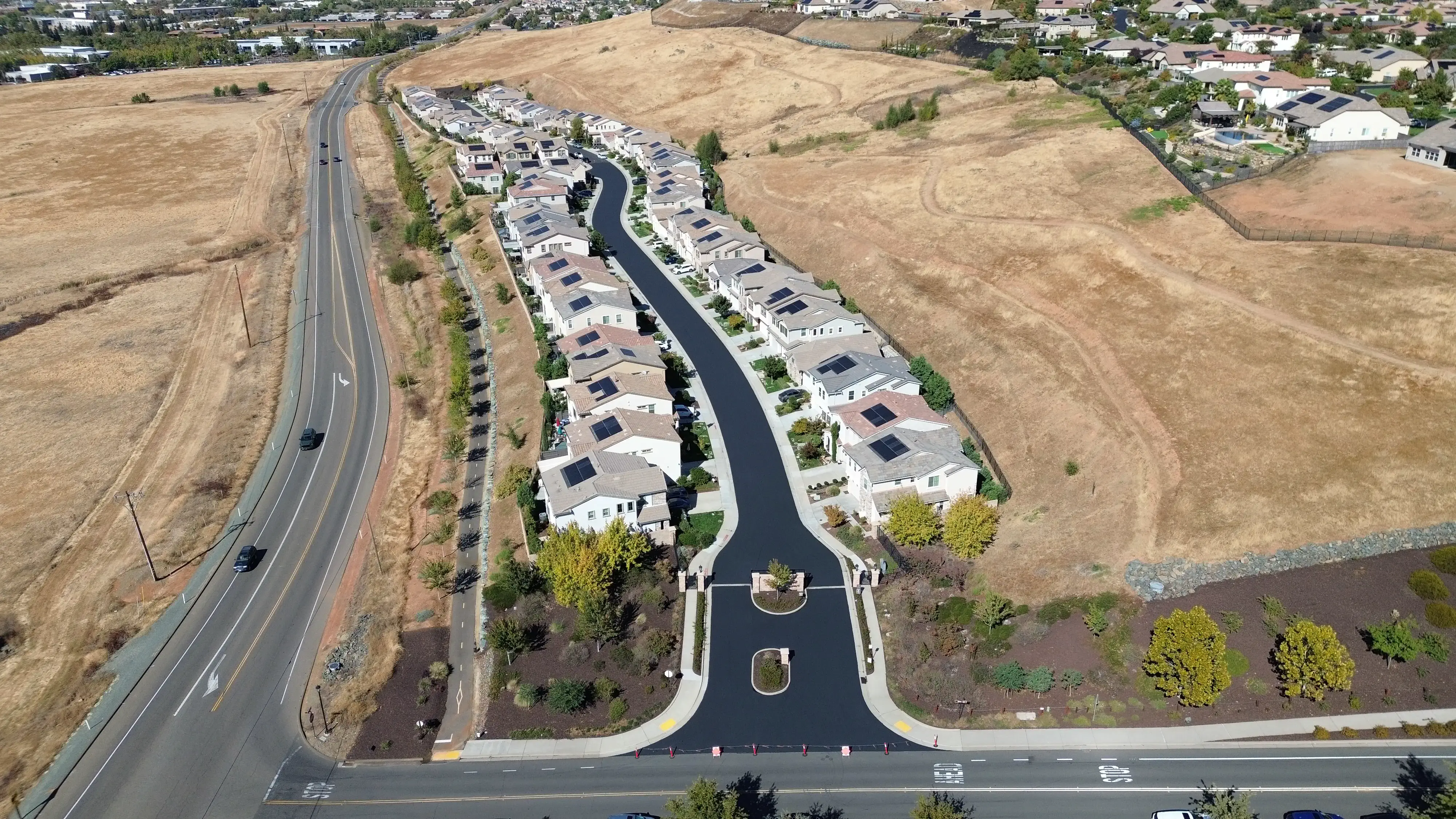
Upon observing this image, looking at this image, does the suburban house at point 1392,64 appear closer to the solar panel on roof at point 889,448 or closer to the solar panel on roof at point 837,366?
the solar panel on roof at point 837,366

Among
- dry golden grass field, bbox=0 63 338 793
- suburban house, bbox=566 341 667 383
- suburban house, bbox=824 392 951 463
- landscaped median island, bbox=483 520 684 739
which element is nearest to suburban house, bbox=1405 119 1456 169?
suburban house, bbox=824 392 951 463

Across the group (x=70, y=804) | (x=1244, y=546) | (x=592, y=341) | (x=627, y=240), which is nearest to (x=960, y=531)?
(x=1244, y=546)

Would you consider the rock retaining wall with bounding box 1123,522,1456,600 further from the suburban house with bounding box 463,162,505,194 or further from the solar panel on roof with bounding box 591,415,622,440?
the suburban house with bounding box 463,162,505,194

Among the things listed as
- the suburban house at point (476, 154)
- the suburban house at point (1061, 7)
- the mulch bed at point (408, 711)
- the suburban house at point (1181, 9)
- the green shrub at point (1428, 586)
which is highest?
the suburban house at point (1061, 7)

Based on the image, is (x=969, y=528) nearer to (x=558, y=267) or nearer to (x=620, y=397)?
(x=620, y=397)

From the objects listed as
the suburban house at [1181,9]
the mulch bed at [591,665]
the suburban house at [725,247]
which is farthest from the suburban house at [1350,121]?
the mulch bed at [591,665]

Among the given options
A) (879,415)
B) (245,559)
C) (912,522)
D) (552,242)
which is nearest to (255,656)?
(245,559)
